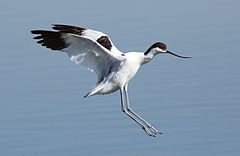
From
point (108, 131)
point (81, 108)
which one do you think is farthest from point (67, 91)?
point (108, 131)

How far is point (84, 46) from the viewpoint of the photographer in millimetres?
12258

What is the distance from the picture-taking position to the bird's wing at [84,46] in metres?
12.0

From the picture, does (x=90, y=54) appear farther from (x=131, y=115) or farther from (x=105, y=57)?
(x=131, y=115)

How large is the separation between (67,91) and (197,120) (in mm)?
2087

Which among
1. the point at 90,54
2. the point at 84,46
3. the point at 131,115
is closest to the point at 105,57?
the point at 90,54

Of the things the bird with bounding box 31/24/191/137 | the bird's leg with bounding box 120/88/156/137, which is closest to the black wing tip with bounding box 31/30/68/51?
the bird with bounding box 31/24/191/137

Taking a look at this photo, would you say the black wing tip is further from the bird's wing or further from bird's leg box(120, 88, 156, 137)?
bird's leg box(120, 88, 156, 137)

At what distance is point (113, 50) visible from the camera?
42.0 feet

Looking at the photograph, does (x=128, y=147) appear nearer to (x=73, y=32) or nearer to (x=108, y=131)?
(x=108, y=131)

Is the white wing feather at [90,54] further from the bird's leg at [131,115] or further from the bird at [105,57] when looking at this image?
the bird's leg at [131,115]

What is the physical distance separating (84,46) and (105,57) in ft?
1.29

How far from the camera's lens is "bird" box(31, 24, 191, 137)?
12.1m

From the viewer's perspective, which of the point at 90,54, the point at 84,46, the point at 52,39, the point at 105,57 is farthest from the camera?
the point at 105,57

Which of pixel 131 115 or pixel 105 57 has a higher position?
pixel 105 57
